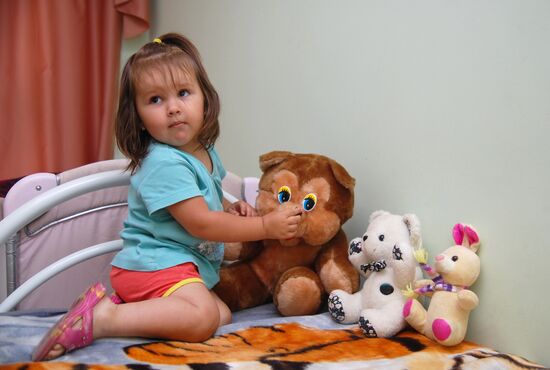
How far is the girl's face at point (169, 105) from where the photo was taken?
1.07 m

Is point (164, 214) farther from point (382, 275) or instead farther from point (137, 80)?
point (382, 275)

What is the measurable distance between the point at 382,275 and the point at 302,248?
0.19 metres

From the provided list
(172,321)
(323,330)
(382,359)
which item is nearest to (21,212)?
(172,321)

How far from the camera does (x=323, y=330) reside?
1022 millimetres

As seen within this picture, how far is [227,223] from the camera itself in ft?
3.39

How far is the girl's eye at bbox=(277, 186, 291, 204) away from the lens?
113 cm

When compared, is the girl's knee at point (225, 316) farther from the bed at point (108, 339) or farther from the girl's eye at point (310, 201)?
the girl's eye at point (310, 201)

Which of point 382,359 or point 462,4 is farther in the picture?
point 462,4

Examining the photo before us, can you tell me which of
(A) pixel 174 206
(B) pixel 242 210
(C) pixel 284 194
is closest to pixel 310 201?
(C) pixel 284 194

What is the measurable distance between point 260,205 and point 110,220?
0.39 meters

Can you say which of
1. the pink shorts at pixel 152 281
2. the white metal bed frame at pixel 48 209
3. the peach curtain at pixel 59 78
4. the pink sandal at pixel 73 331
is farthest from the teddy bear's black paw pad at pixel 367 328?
the peach curtain at pixel 59 78

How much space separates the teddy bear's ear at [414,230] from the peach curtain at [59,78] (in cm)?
153

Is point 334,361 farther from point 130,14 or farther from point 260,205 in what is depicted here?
point 130,14

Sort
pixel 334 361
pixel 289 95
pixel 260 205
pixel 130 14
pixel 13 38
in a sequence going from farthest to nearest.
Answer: pixel 130 14
pixel 13 38
pixel 289 95
pixel 260 205
pixel 334 361
